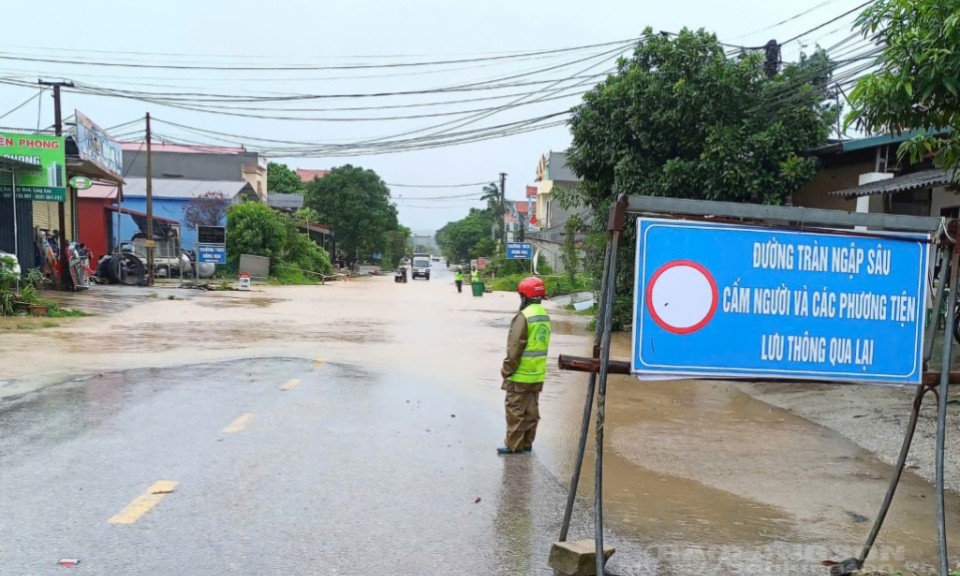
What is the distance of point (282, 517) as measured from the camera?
15.4 ft

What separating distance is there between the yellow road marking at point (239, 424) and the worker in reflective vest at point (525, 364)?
247cm

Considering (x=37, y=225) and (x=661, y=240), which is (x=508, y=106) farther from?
(x=661, y=240)

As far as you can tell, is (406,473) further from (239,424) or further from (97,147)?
(97,147)

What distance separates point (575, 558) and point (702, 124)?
38.9 ft

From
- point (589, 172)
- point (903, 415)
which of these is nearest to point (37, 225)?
point (589, 172)

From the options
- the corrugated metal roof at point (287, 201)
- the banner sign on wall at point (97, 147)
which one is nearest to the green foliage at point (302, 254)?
the banner sign on wall at point (97, 147)

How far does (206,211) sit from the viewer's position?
46.3m

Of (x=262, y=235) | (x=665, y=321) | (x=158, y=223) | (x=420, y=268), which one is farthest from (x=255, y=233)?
(x=665, y=321)

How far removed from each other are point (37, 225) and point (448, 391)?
2090cm

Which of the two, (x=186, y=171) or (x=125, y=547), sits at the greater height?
(x=186, y=171)

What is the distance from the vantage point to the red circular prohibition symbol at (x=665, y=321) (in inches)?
149

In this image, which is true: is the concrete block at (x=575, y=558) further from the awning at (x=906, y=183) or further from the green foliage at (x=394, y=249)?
the green foliage at (x=394, y=249)

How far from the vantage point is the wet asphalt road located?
412 centimetres

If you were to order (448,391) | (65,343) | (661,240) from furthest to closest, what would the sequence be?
(65,343) → (448,391) → (661,240)
